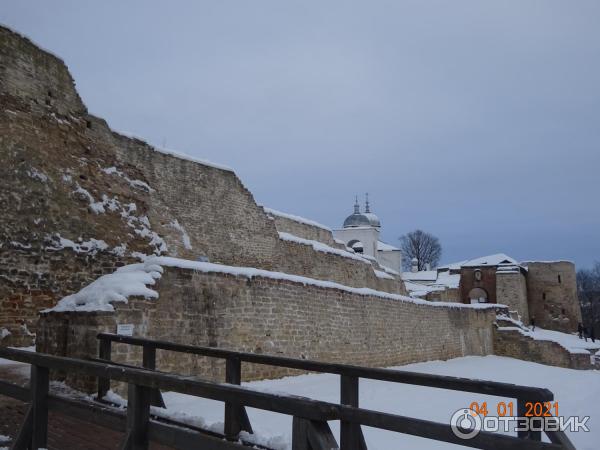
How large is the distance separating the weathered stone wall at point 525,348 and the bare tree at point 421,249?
1794 inches

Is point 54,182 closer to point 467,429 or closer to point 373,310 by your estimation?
point 373,310

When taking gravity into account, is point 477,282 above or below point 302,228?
below

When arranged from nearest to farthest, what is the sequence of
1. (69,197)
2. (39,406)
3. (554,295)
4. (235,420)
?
(39,406), (235,420), (69,197), (554,295)

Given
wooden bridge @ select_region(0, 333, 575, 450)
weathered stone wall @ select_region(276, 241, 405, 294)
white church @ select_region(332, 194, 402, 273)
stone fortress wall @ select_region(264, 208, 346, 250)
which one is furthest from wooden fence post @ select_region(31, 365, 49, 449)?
white church @ select_region(332, 194, 402, 273)

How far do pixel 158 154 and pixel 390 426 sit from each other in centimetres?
1485

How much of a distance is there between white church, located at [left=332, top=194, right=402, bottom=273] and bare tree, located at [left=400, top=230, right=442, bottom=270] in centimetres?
1783

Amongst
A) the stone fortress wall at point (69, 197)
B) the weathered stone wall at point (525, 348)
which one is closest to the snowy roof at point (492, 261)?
the weathered stone wall at point (525, 348)

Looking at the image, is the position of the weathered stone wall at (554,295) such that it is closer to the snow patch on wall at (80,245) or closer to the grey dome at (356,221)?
the grey dome at (356,221)

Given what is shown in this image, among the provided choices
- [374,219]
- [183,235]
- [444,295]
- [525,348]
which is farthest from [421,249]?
[183,235]

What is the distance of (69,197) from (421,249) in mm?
68513

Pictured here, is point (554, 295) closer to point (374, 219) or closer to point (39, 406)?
point (374, 219)

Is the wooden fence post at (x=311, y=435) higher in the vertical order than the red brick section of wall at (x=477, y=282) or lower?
lower

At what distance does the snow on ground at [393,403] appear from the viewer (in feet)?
20.6

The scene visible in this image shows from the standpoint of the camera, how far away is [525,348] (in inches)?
1088
